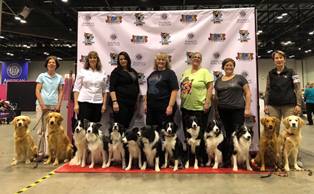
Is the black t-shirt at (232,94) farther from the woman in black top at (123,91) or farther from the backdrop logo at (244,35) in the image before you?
the woman in black top at (123,91)

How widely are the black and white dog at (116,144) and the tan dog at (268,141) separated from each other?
201cm

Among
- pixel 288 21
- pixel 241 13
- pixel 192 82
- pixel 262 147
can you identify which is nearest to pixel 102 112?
pixel 192 82

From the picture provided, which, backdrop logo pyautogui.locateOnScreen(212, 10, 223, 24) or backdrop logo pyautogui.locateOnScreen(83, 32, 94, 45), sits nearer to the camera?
backdrop logo pyautogui.locateOnScreen(212, 10, 223, 24)

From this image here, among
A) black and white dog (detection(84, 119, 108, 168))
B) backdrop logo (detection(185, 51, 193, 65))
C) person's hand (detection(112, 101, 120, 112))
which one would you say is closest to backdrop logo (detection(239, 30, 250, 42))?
backdrop logo (detection(185, 51, 193, 65))

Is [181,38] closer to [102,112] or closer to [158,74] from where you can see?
[158,74]

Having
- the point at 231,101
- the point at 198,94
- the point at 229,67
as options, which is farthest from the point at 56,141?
the point at 229,67

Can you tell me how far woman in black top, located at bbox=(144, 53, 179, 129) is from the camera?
4.43 m

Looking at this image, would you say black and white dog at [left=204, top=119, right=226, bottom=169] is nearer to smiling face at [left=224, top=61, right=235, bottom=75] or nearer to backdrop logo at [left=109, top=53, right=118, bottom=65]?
smiling face at [left=224, top=61, right=235, bottom=75]

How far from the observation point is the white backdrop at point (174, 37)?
16.8 ft

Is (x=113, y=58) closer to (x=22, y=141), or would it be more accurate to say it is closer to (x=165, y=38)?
(x=165, y=38)

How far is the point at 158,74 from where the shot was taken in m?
4.52

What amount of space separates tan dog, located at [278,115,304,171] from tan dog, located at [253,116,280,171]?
112 millimetres

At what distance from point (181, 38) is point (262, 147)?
2221 mm

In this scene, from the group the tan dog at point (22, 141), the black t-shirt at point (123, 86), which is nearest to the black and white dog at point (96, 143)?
the black t-shirt at point (123, 86)
